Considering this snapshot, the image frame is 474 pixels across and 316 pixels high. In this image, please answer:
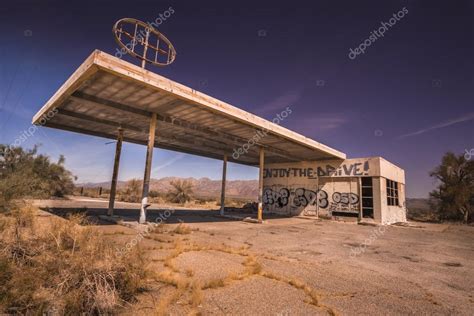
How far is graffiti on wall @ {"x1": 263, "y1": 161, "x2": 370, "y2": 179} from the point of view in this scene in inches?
816

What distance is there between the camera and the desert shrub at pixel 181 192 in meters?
37.0

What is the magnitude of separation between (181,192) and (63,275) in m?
34.3

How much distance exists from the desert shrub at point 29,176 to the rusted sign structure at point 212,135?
10.6 ft

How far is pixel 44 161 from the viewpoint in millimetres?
27469

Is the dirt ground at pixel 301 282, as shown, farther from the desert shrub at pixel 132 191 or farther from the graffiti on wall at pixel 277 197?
A: the desert shrub at pixel 132 191

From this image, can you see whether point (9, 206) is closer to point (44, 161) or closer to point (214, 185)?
point (44, 161)

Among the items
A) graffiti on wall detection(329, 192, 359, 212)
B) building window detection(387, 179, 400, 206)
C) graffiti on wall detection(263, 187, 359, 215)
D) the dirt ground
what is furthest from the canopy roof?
building window detection(387, 179, 400, 206)

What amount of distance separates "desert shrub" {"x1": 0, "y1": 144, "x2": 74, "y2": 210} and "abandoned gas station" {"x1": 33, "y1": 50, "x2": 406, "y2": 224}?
10.7 feet

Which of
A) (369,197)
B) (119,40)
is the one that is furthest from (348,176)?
(119,40)

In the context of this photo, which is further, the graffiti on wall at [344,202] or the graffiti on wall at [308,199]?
the graffiti on wall at [308,199]

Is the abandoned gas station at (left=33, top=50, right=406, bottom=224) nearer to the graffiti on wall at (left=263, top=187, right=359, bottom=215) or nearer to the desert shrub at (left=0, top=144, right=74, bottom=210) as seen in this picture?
the graffiti on wall at (left=263, top=187, right=359, bottom=215)

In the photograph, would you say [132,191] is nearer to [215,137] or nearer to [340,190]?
[215,137]

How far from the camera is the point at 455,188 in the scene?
2650 centimetres

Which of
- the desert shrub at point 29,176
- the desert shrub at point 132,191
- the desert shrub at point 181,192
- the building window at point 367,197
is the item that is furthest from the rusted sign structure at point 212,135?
the desert shrub at point 132,191
